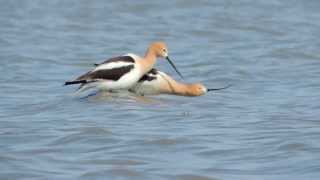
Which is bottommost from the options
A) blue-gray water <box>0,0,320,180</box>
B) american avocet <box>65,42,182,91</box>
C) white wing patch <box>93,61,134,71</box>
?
blue-gray water <box>0,0,320,180</box>

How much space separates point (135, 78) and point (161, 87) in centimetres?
38

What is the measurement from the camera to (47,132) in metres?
8.45

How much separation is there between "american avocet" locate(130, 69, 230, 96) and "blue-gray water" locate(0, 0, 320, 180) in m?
0.11

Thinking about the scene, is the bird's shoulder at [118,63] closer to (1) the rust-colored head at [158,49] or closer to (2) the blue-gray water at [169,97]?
(2) the blue-gray water at [169,97]

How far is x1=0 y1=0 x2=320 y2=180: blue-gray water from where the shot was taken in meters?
7.41

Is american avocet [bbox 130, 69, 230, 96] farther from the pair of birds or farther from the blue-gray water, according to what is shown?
the blue-gray water

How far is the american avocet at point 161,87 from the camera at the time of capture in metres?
10.5

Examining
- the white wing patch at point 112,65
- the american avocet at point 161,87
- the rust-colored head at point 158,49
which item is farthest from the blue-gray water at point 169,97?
the rust-colored head at point 158,49

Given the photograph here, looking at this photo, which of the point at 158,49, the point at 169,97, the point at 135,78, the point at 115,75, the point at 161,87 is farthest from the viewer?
the point at 158,49

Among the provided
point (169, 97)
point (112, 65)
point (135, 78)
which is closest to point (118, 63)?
point (112, 65)

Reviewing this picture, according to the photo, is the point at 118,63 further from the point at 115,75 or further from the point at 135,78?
the point at 135,78

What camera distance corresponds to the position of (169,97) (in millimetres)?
10688

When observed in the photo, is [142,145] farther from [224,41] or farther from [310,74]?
[224,41]

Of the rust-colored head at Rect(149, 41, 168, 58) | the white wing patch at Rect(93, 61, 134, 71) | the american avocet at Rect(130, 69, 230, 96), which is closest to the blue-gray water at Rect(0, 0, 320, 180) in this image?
the american avocet at Rect(130, 69, 230, 96)
